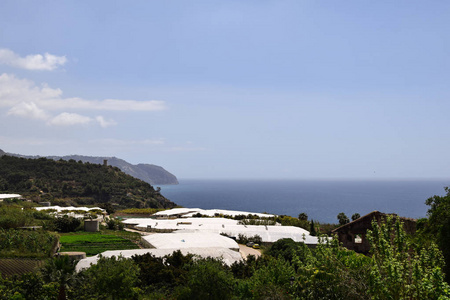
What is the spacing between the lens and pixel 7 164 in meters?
115

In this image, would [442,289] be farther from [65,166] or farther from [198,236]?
[65,166]

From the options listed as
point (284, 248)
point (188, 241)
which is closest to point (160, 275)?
point (188, 241)

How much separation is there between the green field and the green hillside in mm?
51434

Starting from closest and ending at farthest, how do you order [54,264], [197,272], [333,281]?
[333,281] < [197,272] < [54,264]

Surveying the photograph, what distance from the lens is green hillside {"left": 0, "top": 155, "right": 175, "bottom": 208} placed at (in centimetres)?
9969

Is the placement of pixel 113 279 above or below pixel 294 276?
below

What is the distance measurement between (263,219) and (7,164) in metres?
93.9

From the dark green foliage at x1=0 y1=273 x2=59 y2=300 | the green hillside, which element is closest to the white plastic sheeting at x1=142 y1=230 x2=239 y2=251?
the dark green foliage at x1=0 y1=273 x2=59 y2=300

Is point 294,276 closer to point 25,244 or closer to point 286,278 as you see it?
point 286,278

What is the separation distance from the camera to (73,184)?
11056 cm

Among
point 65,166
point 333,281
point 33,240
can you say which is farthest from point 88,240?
point 65,166

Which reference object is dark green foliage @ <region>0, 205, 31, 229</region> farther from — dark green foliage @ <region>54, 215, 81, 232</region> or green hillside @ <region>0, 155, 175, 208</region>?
green hillside @ <region>0, 155, 175, 208</region>

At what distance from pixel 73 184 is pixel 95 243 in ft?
258

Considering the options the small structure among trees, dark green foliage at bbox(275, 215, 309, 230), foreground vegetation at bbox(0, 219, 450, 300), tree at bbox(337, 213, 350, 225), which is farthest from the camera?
dark green foliage at bbox(275, 215, 309, 230)
